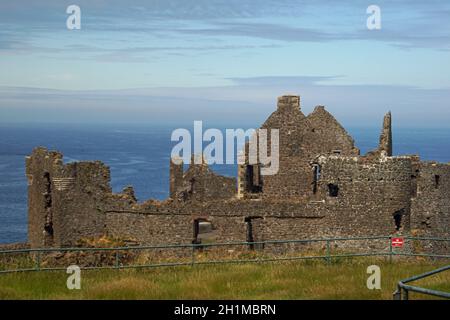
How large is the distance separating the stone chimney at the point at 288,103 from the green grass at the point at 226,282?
46.5 feet

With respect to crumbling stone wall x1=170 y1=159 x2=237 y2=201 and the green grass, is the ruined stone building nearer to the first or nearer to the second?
crumbling stone wall x1=170 y1=159 x2=237 y2=201

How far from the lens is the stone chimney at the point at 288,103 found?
139ft

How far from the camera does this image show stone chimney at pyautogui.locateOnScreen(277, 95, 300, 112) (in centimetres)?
4241

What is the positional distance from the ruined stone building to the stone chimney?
0.05 metres

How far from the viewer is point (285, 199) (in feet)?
137

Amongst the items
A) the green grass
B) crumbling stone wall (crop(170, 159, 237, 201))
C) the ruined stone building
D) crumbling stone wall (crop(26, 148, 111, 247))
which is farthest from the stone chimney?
the green grass

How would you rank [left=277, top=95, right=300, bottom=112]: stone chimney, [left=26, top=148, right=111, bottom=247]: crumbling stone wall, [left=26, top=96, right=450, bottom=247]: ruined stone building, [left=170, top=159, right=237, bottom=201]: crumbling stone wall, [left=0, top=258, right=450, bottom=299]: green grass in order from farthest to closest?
[left=170, top=159, right=237, bottom=201]: crumbling stone wall, [left=277, top=95, right=300, bottom=112]: stone chimney, [left=26, top=148, right=111, bottom=247]: crumbling stone wall, [left=26, top=96, right=450, bottom=247]: ruined stone building, [left=0, top=258, right=450, bottom=299]: green grass

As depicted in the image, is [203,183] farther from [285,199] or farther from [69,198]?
[69,198]

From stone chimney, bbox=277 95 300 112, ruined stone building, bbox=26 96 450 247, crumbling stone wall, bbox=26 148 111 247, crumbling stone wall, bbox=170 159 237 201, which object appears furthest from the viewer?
crumbling stone wall, bbox=170 159 237 201

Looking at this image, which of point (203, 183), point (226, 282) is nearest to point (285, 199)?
point (203, 183)

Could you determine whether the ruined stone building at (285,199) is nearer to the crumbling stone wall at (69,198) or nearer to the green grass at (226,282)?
the crumbling stone wall at (69,198)

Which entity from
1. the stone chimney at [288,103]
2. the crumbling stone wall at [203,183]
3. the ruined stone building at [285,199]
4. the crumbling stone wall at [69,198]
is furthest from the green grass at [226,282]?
the crumbling stone wall at [203,183]

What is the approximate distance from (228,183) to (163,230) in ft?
20.2

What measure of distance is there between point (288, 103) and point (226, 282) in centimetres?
1803
